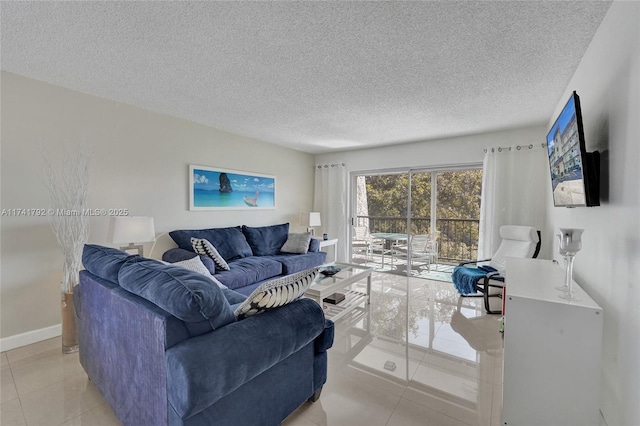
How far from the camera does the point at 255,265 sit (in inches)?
142

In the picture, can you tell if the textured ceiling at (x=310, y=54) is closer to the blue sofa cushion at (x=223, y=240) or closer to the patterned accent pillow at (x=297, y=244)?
the blue sofa cushion at (x=223, y=240)

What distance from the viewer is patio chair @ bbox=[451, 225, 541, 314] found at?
3213 millimetres

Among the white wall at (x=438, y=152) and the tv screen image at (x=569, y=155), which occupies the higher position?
the white wall at (x=438, y=152)

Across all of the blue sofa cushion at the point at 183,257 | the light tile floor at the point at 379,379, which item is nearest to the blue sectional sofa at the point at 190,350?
the light tile floor at the point at 379,379

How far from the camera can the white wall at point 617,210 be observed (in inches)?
52.4

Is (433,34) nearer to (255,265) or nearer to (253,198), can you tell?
(255,265)

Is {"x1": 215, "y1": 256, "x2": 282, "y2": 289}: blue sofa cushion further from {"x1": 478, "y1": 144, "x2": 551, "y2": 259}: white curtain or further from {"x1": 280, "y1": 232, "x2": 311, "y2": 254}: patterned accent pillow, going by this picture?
{"x1": 478, "y1": 144, "x2": 551, "y2": 259}: white curtain

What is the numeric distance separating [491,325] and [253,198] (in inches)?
143

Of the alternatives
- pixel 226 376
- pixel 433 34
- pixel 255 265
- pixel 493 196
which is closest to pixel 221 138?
pixel 255 265

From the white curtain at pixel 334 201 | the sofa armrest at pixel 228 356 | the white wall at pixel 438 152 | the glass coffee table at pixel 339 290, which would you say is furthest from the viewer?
the white curtain at pixel 334 201

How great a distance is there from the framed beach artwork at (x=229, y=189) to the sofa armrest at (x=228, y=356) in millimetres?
2927

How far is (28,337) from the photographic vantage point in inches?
101

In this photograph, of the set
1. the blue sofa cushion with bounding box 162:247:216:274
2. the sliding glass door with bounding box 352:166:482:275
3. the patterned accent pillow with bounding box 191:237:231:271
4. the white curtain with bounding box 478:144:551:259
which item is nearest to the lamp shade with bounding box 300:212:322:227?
the sliding glass door with bounding box 352:166:482:275

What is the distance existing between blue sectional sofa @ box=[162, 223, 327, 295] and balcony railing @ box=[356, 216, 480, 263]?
1680 millimetres
